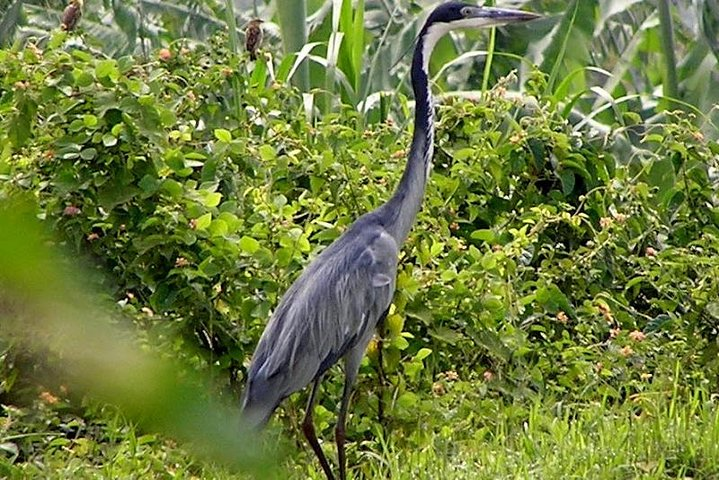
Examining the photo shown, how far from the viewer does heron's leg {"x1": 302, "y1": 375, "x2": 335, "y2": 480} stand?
13.6 ft

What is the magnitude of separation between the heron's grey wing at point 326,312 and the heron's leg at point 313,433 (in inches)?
4.4

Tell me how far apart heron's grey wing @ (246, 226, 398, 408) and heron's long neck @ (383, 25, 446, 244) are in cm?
11

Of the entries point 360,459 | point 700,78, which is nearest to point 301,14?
point 360,459

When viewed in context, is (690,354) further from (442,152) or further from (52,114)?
(52,114)

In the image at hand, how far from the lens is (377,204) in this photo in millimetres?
5230

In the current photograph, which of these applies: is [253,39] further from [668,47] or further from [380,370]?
[668,47]

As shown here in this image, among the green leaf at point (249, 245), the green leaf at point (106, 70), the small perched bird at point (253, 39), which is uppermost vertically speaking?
the green leaf at point (106, 70)

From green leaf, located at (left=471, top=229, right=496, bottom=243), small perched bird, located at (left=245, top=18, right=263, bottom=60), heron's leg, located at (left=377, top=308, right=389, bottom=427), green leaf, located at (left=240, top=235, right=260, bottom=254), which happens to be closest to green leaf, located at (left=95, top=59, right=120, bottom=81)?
green leaf, located at (left=240, top=235, right=260, bottom=254)

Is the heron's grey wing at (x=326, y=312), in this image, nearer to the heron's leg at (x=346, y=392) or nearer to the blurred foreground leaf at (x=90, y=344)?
the heron's leg at (x=346, y=392)

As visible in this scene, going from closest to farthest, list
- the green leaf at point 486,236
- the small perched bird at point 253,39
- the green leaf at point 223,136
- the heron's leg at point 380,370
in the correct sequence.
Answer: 1. the heron's leg at point 380,370
2. the green leaf at point 223,136
3. the green leaf at point 486,236
4. the small perched bird at point 253,39

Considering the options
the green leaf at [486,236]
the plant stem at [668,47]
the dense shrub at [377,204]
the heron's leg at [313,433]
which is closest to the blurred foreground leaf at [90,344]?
the dense shrub at [377,204]

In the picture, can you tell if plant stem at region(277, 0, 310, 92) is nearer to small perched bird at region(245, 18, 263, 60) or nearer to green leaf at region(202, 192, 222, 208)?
small perched bird at region(245, 18, 263, 60)

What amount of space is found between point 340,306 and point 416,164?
66cm

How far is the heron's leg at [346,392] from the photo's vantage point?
14.0ft
